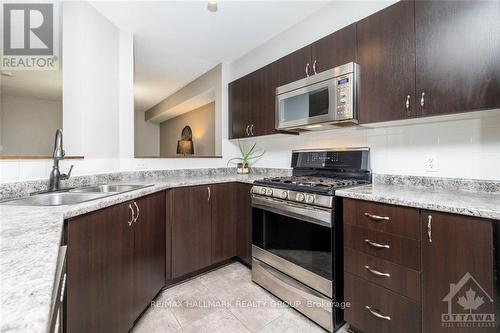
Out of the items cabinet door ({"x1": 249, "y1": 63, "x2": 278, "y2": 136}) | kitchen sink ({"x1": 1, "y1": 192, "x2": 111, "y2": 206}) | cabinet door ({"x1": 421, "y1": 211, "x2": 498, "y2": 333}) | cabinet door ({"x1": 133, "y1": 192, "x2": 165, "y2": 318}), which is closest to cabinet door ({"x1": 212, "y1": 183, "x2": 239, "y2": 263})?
cabinet door ({"x1": 133, "y1": 192, "x2": 165, "y2": 318})

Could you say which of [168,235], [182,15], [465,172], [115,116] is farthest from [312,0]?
[168,235]

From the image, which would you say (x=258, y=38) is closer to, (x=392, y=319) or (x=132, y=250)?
(x=132, y=250)

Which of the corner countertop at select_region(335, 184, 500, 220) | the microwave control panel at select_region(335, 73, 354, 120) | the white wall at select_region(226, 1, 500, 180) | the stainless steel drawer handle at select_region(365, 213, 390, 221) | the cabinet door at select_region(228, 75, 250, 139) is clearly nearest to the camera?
the corner countertop at select_region(335, 184, 500, 220)

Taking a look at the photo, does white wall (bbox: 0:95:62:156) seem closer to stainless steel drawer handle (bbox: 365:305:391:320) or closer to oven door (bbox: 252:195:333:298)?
oven door (bbox: 252:195:333:298)

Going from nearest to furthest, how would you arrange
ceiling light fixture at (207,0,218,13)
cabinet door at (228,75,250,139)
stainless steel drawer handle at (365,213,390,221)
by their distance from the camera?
stainless steel drawer handle at (365,213,390,221) → ceiling light fixture at (207,0,218,13) → cabinet door at (228,75,250,139)

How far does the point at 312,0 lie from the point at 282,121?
1.02 metres

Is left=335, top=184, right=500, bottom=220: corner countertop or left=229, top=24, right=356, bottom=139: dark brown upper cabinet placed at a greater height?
left=229, top=24, right=356, bottom=139: dark brown upper cabinet

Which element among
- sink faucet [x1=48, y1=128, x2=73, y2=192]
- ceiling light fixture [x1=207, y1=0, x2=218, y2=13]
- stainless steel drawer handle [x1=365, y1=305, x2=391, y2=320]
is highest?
ceiling light fixture [x1=207, y1=0, x2=218, y2=13]

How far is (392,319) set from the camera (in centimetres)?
122

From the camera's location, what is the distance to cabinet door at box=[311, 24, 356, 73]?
5.40 ft

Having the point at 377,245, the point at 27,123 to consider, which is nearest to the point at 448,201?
the point at 377,245

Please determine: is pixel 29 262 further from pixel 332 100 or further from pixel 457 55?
pixel 457 55

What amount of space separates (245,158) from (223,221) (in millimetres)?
911

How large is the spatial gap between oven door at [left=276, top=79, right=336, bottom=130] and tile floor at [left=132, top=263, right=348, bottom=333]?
4.73 feet
